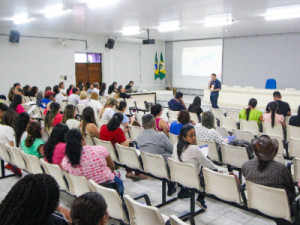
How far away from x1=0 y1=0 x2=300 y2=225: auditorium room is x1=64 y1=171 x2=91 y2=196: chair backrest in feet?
0.05

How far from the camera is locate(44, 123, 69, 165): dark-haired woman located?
3602 millimetres

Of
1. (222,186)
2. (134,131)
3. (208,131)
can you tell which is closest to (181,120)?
(208,131)

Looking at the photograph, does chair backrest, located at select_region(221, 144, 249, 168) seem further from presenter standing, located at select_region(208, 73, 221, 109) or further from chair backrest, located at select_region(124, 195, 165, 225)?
presenter standing, located at select_region(208, 73, 221, 109)

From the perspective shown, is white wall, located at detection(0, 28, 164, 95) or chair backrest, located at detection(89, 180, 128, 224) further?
white wall, located at detection(0, 28, 164, 95)

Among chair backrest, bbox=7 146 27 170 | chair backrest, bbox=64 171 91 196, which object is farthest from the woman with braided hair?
chair backrest, bbox=7 146 27 170

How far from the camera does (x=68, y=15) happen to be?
8.79m

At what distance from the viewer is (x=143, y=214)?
2389 mm

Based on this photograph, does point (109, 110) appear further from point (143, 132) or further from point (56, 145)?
point (56, 145)

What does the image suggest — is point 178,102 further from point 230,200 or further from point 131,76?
point 131,76

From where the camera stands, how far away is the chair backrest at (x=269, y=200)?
260 centimetres

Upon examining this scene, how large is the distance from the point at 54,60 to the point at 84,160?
460 inches

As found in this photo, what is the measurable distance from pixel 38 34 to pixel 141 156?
11226 millimetres

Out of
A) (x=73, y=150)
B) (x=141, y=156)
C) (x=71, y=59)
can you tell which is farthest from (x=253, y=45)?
(x=73, y=150)

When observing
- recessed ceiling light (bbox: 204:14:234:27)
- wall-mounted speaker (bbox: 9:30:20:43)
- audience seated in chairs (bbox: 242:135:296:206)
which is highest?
recessed ceiling light (bbox: 204:14:234:27)
